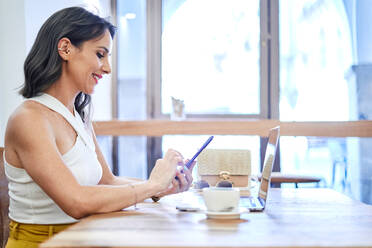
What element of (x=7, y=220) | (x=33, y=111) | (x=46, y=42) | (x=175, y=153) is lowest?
(x=7, y=220)

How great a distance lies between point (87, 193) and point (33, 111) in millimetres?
326

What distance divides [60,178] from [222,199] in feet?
1.44

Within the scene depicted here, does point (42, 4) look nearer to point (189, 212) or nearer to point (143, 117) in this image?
point (143, 117)

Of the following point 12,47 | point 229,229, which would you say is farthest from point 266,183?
point 12,47

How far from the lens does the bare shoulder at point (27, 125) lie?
142 cm

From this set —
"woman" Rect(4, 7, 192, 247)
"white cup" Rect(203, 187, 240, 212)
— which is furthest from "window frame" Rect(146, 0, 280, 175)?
"white cup" Rect(203, 187, 240, 212)

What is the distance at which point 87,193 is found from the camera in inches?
52.9

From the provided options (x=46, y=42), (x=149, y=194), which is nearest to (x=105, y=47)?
(x=46, y=42)

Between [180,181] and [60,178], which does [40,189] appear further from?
[180,181]

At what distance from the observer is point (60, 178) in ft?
4.43

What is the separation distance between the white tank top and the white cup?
462 mm

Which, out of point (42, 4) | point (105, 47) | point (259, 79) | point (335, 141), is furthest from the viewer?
point (259, 79)

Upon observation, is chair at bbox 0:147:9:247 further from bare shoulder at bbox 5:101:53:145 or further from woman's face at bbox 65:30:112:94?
woman's face at bbox 65:30:112:94

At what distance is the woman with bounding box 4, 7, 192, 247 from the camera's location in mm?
1364
